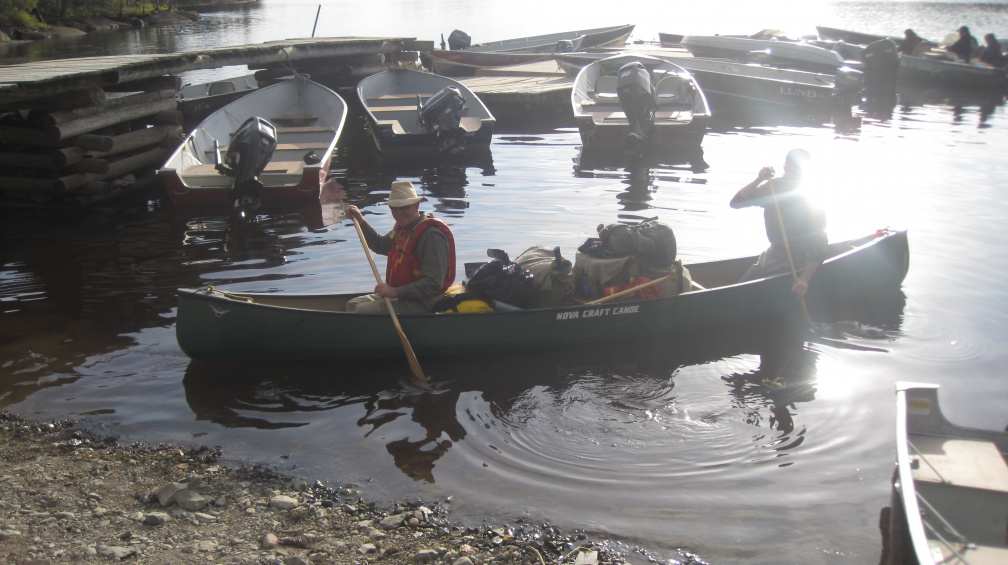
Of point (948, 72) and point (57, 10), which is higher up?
point (57, 10)

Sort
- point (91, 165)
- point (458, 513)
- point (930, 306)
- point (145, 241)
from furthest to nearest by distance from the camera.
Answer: point (91, 165) < point (145, 241) < point (930, 306) < point (458, 513)

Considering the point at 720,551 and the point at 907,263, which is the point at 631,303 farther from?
the point at 907,263

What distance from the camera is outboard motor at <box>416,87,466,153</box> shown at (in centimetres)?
1567

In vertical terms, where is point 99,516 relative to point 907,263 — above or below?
below

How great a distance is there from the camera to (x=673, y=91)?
19016 millimetres

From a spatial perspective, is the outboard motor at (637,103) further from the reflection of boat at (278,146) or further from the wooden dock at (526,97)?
the reflection of boat at (278,146)

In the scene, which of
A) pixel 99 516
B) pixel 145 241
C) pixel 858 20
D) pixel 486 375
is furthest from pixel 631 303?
pixel 858 20

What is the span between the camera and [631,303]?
7410mm

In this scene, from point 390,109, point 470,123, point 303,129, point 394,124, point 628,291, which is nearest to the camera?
point 628,291

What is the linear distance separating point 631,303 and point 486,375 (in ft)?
5.30

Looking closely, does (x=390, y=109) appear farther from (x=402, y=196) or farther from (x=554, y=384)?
(x=554, y=384)

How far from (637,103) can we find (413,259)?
31.9 ft

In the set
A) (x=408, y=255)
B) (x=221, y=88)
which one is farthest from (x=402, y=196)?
(x=221, y=88)

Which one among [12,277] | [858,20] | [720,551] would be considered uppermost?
[858,20]
